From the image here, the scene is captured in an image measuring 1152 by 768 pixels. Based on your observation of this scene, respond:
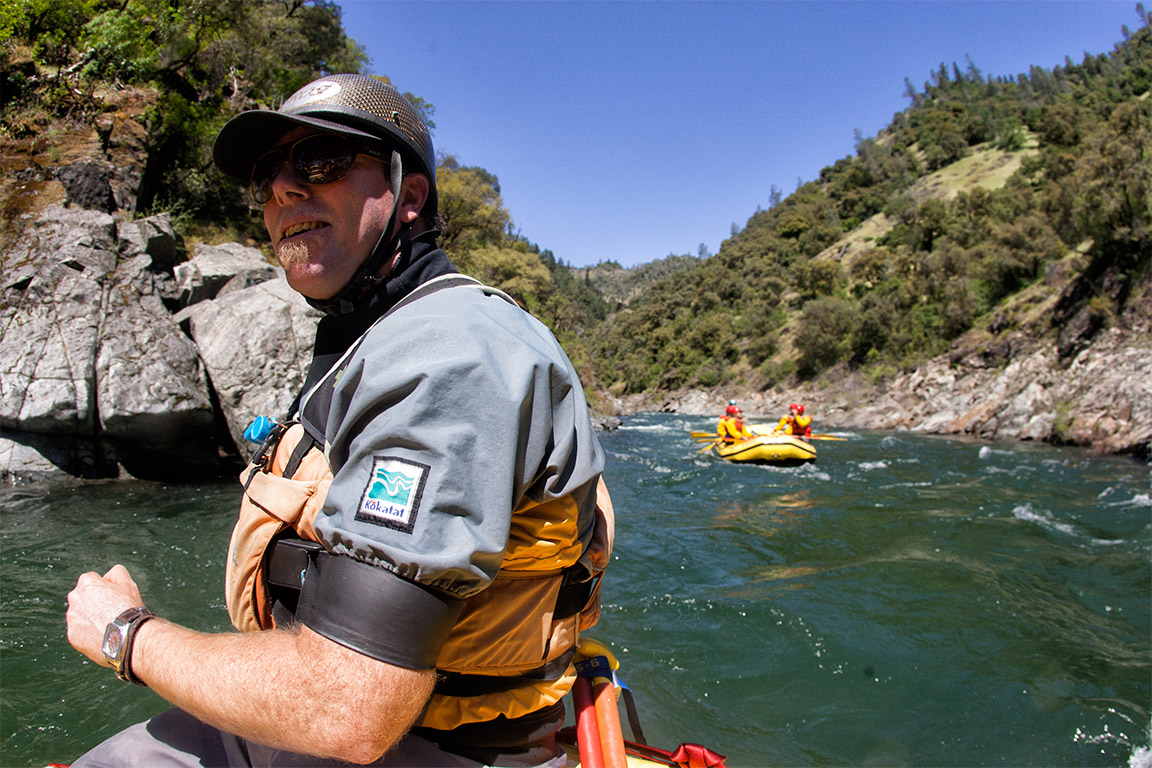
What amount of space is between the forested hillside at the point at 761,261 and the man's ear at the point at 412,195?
35.1 feet

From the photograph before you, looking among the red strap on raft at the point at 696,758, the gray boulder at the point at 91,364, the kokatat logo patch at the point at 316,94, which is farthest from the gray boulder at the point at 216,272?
the red strap on raft at the point at 696,758

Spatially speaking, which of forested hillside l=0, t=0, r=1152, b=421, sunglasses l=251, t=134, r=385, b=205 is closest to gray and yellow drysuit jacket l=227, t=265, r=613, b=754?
sunglasses l=251, t=134, r=385, b=205

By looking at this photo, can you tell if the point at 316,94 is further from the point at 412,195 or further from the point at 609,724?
the point at 609,724

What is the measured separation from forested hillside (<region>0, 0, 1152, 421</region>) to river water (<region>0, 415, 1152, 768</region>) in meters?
6.37

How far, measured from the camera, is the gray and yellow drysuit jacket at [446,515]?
2.95ft

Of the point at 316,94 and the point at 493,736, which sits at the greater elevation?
the point at 316,94

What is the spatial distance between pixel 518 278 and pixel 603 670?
90.4 feet

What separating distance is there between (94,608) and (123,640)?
0.57ft

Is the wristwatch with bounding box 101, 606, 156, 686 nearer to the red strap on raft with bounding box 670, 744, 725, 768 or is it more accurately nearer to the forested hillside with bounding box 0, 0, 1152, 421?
the red strap on raft with bounding box 670, 744, 725, 768

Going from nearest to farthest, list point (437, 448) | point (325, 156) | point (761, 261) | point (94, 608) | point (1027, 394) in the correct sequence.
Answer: point (437, 448)
point (94, 608)
point (325, 156)
point (1027, 394)
point (761, 261)

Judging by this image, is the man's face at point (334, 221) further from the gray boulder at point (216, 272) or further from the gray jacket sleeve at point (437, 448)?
the gray boulder at point (216, 272)

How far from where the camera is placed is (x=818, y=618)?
4.92 m

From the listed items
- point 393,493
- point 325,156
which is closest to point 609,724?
point 393,493

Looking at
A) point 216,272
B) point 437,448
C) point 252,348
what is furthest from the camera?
point 216,272
